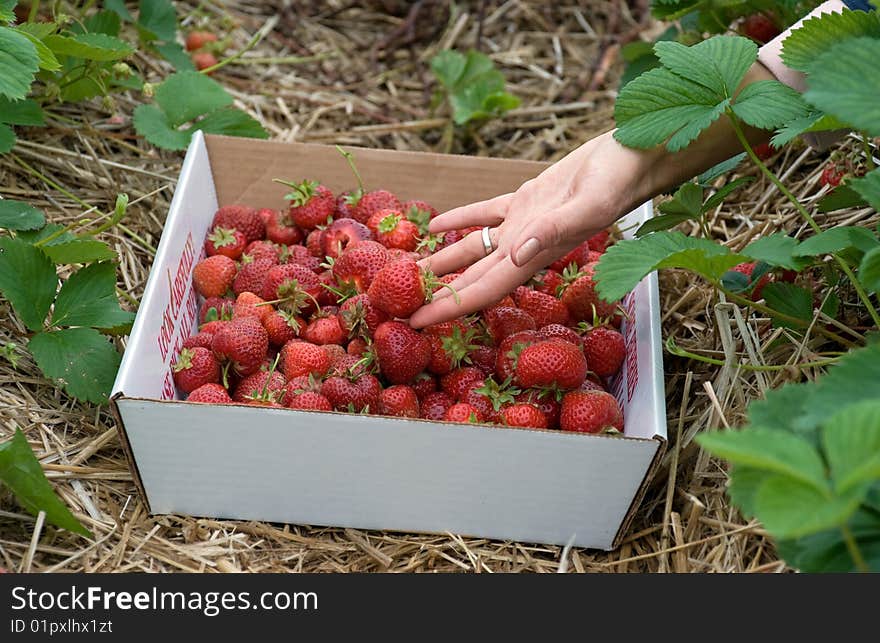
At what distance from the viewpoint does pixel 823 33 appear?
125cm

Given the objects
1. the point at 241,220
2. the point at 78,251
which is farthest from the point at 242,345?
the point at 241,220

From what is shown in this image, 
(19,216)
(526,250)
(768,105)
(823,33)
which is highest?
(823,33)

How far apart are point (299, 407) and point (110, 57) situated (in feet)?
2.60

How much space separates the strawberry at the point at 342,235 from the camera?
171 centimetres

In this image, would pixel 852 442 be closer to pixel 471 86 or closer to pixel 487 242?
pixel 487 242

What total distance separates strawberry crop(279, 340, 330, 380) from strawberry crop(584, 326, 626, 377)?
1.40ft

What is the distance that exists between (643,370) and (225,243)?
2.66ft

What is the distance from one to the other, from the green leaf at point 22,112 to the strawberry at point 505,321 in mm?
921

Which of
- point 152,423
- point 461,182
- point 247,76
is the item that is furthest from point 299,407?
point 247,76

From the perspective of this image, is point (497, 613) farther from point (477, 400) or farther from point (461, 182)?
point (461, 182)

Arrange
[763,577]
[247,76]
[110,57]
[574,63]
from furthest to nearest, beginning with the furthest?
1. [574,63]
2. [247,76]
3. [110,57]
4. [763,577]

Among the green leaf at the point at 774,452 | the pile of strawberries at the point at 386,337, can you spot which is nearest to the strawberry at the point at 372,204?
the pile of strawberries at the point at 386,337

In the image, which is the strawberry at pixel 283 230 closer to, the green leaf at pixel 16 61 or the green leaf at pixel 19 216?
the green leaf at pixel 19 216

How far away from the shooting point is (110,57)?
1.73m
